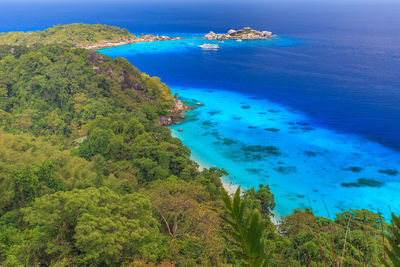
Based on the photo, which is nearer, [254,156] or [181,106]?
[254,156]

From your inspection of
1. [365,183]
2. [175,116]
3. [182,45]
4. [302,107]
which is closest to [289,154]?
[365,183]

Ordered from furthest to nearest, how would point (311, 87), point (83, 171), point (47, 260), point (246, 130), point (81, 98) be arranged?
1. point (311, 87)
2. point (246, 130)
3. point (81, 98)
4. point (83, 171)
5. point (47, 260)

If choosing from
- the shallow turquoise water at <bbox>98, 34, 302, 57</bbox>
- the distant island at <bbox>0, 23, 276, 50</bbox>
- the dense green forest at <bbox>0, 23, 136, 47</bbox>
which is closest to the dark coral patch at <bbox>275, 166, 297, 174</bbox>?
the shallow turquoise water at <bbox>98, 34, 302, 57</bbox>

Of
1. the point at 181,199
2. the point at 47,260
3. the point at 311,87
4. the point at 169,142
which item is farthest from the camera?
the point at 311,87

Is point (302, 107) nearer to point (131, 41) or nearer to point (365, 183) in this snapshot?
point (365, 183)

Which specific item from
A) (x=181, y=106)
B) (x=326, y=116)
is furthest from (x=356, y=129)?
(x=181, y=106)

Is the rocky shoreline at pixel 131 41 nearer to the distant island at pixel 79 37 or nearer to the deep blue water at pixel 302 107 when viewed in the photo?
the distant island at pixel 79 37

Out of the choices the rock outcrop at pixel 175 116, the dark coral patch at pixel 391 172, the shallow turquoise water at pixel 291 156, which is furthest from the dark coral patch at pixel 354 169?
the rock outcrop at pixel 175 116

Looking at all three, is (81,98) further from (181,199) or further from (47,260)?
(47,260)
